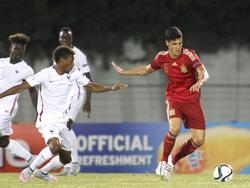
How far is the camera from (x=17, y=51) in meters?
13.4

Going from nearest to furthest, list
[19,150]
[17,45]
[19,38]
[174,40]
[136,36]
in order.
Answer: [174,40] → [19,38] → [17,45] → [19,150] → [136,36]

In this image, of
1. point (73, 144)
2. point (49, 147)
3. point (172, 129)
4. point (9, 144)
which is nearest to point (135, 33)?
point (73, 144)

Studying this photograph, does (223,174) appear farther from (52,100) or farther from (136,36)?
(136,36)

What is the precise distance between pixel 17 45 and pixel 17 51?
0.12 m

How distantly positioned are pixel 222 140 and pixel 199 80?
5264 millimetres

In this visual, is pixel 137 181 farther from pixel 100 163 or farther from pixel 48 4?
pixel 48 4

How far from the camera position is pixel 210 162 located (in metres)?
16.8

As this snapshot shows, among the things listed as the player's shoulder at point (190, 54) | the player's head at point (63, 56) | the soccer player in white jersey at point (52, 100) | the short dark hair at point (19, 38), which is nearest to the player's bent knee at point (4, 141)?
the short dark hair at point (19, 38)

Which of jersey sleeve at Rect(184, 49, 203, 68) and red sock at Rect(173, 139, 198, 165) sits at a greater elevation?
jersey sleeve at Rect(184, 49, 203, 68)

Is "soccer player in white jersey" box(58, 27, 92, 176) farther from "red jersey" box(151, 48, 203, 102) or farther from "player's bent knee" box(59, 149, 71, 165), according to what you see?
"red jersey" box(151, 48, 203, 102)

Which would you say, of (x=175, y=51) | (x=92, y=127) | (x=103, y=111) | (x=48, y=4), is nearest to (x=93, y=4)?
(x=48, y=4)

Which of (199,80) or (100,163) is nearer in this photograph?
(199,80)

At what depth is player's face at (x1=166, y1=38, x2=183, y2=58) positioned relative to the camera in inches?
479

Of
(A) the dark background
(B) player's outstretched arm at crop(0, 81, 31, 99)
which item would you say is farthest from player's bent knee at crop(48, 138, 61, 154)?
(A) the dark background
